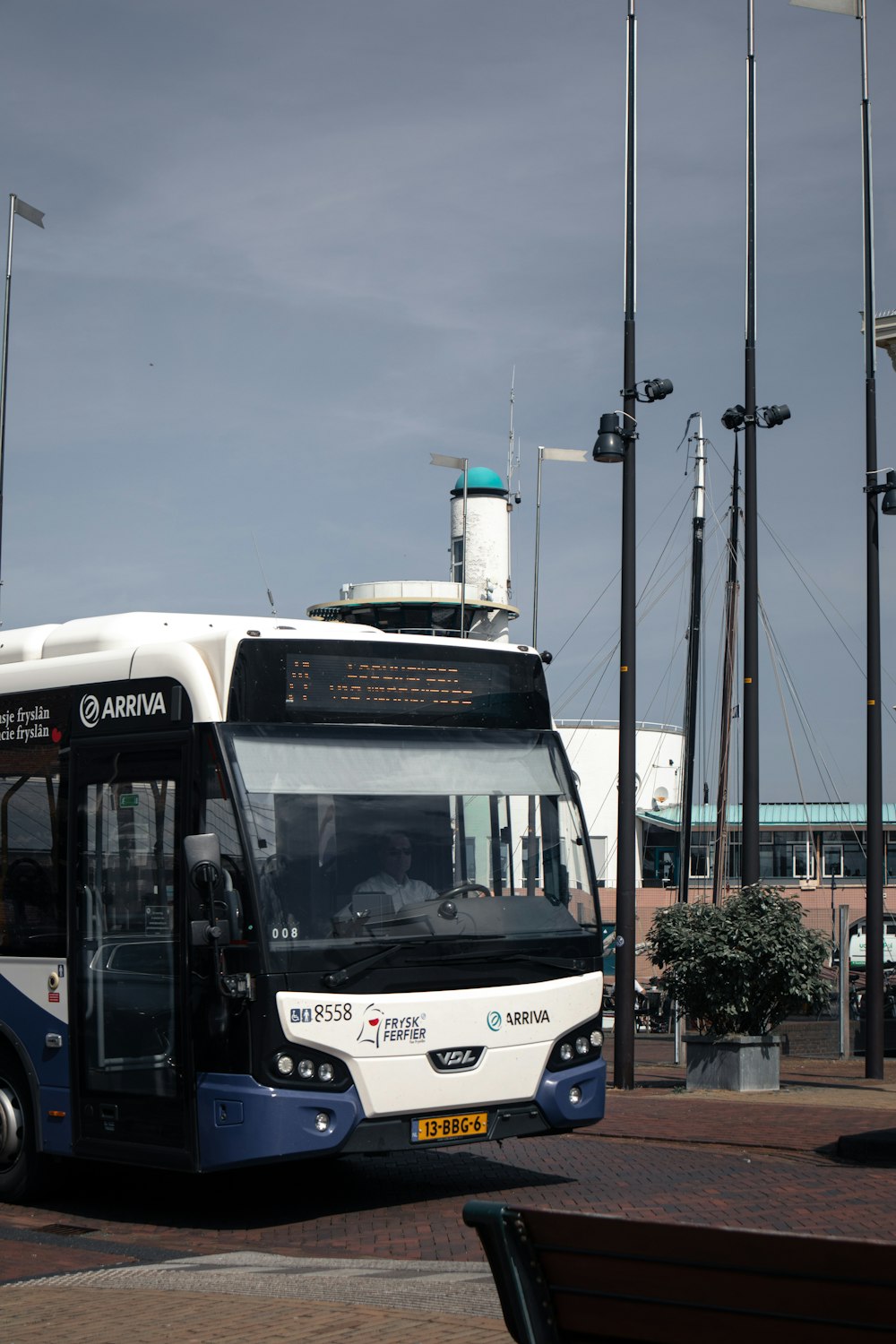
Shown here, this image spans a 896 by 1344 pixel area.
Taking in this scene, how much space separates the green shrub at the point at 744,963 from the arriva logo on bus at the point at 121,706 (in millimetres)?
8002

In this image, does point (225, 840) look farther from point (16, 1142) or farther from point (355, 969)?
point (16, 1142)

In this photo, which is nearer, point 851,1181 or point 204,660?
point 204,660

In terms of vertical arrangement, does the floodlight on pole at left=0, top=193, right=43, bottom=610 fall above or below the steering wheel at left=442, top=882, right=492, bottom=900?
above

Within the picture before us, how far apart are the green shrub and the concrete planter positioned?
0.16 metres

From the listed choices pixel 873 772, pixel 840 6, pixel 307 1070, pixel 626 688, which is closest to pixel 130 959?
pixel 307 1070

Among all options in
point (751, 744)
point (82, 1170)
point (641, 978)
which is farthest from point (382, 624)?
point (82, 1170)

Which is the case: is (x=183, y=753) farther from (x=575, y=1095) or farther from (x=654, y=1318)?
(x=654, y=1318)

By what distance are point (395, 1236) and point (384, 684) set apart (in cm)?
313

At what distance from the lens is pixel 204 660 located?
9547mm

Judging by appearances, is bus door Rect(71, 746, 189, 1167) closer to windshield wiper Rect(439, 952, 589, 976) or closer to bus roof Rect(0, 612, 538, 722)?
bus roof Rect(0, 612, 538, 722)

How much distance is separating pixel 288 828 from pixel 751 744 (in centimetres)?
1194

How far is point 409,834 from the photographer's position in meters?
9.45

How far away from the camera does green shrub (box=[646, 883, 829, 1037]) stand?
52.5 feet

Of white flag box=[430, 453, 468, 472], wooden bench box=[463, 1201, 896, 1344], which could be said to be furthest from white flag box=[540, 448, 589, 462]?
wooden bench box=[463, 1201, 896, 1344]
